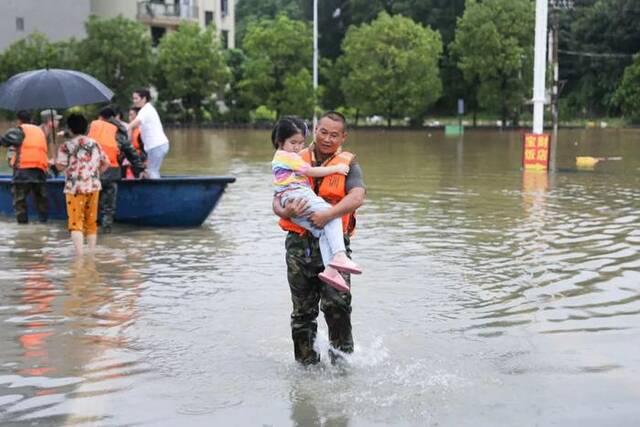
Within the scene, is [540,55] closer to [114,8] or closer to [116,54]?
[116,54]

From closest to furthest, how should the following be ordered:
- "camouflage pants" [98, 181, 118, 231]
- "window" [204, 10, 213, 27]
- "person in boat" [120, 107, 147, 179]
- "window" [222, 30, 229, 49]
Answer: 1. "camouflage pants" [98, 181, 118, 231]
2. "person in boat" [120, 107, 147, 179]
3. "window" [204, 10, 213, 27]
4. "window" [222, 30, 229, 49]

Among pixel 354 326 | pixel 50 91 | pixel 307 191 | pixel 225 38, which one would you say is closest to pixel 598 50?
pixel 225 38

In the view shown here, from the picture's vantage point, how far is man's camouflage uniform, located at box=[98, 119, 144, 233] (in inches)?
480

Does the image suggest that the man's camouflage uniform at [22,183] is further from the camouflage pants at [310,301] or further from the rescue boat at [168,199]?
the camouflage pants at [310,301]

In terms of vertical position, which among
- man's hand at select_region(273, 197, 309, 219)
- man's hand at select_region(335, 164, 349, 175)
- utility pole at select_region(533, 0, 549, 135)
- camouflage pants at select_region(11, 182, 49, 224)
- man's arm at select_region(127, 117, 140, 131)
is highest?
utility pole at select_region(533, 0, 549, 135)

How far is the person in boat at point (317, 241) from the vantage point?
580cm

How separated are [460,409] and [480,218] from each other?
8859mm

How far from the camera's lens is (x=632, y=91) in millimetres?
64438

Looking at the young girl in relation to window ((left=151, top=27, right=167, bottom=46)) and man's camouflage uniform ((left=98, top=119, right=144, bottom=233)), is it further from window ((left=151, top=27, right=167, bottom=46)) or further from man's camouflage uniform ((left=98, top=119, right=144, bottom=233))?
window ((left=151, top=27, right=167, bottom=46))

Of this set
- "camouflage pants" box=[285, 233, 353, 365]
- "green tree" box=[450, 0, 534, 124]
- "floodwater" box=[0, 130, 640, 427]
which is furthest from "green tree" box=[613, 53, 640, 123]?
"camouflage pants" box=[285, 233, 353, 365]

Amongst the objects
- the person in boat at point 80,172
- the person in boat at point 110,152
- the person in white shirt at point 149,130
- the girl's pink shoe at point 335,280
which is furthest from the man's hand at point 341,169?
the person in white shirt at point 149,130

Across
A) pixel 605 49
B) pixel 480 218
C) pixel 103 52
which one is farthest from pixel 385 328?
pixel 605 49

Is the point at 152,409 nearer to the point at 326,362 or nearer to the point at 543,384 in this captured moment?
the point at 326,362

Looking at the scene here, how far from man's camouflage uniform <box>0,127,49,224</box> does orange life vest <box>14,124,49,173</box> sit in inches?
2.2
